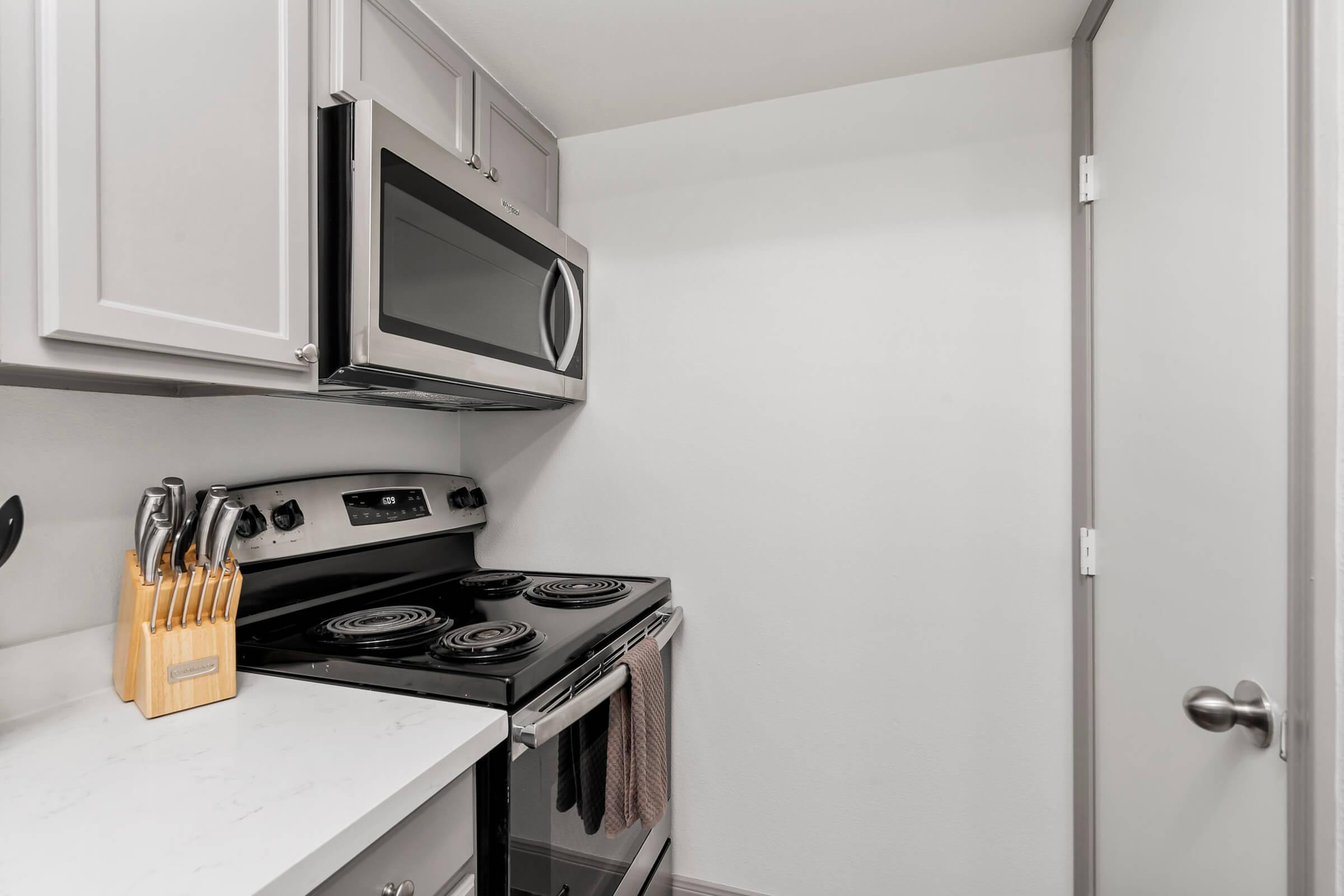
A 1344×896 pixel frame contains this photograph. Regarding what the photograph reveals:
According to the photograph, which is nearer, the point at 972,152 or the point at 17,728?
the point at 17,728

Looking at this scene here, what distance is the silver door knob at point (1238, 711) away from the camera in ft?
2.51

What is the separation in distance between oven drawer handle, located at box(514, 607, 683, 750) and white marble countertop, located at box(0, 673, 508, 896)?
1.9 inches

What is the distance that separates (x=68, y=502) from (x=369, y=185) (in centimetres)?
71

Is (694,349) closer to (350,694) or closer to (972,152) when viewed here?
(972,152)

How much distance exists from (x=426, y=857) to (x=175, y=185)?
0.93 metres

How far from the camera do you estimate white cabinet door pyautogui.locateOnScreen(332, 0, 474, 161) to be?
1135mm

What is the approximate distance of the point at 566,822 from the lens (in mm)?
1169

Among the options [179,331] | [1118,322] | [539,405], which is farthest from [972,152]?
[179,331]

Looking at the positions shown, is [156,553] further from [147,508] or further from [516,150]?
[516,150]

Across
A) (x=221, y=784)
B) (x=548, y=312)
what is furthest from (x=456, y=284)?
(x=221, y=784)

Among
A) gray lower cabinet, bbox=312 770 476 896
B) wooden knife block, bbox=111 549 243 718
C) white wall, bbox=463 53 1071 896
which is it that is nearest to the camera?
gray lower cabinet, bbox=312 770 476 896

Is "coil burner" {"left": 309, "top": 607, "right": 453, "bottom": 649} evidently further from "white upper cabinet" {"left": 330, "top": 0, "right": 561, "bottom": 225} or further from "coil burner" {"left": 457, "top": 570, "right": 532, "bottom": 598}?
"white upper cabinet" {"left": 330, "top": 0, "right": 561, "bottom": 225}

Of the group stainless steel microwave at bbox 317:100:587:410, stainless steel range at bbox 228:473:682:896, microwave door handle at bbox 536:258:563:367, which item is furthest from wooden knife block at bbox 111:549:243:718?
microwave door handle at bbox 536:258:563:367

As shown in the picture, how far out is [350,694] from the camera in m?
1.05
